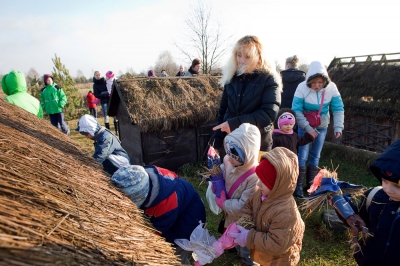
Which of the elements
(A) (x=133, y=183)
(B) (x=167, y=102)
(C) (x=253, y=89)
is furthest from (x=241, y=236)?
(B) (x=167, y=102)

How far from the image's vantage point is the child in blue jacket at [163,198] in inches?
86.6

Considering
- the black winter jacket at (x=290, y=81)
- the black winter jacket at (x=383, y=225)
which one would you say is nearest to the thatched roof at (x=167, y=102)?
the black winter jacket at (x=290, y=81)

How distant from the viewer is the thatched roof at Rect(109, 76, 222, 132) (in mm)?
5840

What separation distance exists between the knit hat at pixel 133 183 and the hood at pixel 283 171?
107 cm

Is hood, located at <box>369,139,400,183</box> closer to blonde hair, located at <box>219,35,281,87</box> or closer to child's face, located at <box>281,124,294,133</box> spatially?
blonde hair, located at <box>219,35,281,87</box>

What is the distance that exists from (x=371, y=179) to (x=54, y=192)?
20.6 ft

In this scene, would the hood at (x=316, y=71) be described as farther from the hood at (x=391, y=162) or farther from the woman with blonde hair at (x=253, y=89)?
the hood at (x=391, y=162)

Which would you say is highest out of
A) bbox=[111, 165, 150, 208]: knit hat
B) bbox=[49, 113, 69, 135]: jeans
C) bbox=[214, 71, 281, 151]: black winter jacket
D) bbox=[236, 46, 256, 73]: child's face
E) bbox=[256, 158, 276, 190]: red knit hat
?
bbox=[236, 46, 256, 73]: child's face

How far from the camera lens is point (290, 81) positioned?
539 centimetres

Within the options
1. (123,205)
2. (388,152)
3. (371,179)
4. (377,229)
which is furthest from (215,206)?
(371,179)

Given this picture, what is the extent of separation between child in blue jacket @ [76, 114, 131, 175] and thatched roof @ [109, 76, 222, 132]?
138cm

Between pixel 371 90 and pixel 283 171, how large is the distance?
6.36 m

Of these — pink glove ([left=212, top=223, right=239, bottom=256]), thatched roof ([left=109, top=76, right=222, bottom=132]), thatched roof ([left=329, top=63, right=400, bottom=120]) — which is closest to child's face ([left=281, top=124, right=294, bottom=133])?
pink glove ([left=212, top=223, right=239, bottom=256])

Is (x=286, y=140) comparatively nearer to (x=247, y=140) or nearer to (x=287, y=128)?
(x=287, y=128)
